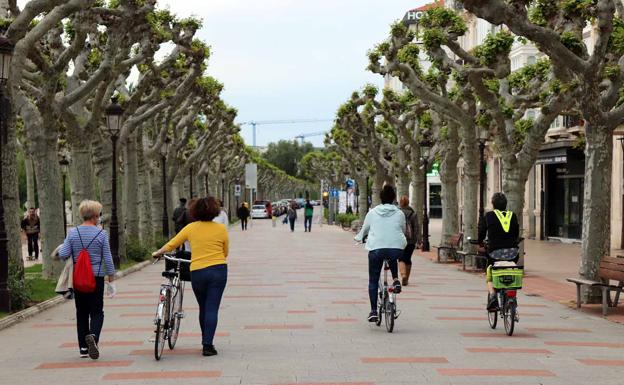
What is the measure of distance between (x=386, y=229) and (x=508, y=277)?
5.22 feet

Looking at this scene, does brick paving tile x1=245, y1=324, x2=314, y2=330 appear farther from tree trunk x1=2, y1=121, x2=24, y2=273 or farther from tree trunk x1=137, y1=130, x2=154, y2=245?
tree trunk x1=137, y1=130, x2=154, y2=245

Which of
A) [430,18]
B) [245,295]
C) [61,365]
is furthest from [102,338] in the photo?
[430,18]

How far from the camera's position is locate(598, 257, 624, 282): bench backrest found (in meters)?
13.5

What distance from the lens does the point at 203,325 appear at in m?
9.68

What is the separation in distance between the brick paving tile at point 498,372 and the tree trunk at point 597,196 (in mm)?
6459

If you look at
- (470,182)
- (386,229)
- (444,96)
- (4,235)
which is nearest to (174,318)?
(386,229)

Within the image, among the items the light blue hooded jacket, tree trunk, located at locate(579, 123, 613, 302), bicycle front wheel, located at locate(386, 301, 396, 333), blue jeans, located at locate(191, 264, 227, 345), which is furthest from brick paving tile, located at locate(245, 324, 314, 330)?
tree trunk, located at locate(579, 123, 613, 302)

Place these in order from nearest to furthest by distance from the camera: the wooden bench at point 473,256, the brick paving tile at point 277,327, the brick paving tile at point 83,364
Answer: the brick paving tile at point 83,364, the brick paving tile at point 277,327, the wooden bench at point 473,256

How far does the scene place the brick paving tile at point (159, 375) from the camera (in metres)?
8.53

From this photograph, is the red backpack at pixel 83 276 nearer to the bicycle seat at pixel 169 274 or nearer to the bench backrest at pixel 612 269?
the bicycle seat at pixel 169 274

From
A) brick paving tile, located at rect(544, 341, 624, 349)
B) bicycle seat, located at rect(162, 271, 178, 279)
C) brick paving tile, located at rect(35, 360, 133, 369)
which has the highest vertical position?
bicycle seat, located at rect(162, 271, 178, 279)

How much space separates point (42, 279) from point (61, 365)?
10.3m

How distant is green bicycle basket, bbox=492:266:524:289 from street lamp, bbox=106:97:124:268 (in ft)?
44.4

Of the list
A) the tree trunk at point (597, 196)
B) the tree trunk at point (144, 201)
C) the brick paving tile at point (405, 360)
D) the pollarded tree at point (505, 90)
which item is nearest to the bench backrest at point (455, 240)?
the pollarded tree at point (505, 90)
